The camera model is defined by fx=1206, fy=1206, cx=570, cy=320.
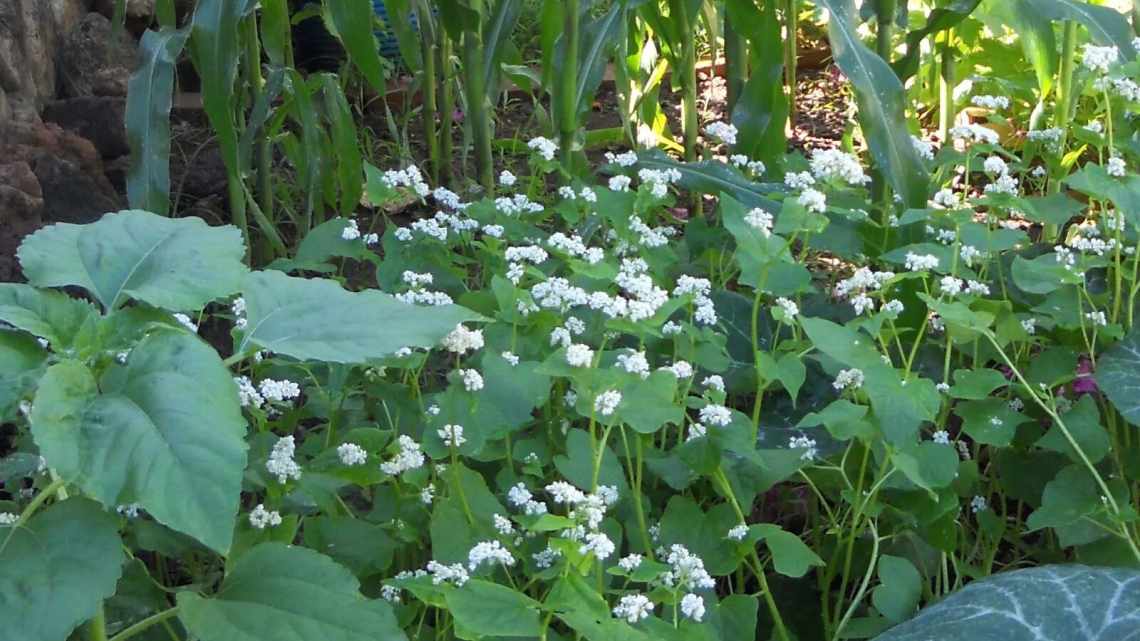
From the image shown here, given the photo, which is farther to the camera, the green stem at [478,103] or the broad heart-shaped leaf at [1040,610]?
the green stem at [478,103]

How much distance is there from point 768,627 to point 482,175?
122cm

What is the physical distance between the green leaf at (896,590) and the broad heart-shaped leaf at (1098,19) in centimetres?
120

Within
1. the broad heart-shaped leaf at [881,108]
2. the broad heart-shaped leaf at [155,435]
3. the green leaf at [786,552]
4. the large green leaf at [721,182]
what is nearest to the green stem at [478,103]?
the large green leaf at [721,182]

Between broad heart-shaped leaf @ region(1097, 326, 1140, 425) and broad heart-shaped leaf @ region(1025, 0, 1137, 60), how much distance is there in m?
0.71

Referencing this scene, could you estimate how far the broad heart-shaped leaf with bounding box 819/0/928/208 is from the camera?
1.96 m

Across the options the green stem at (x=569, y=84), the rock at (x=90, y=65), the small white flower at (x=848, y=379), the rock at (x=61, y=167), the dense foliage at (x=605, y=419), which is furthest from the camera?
the rock at (x=90, y=65)

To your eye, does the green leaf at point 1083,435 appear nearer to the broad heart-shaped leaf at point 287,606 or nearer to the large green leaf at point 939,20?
the large green leaf at point 939,20

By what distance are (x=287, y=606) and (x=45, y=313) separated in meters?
0.32

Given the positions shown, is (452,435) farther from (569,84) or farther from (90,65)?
(90,65)

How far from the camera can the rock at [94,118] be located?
273 cm

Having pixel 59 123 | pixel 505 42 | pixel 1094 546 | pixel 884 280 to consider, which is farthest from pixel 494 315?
pixel 59 123

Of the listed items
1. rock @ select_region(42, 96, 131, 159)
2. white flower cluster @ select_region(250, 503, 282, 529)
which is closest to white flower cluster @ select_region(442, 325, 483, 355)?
white flower cluster @ select_region(250, 503, 282, 529)

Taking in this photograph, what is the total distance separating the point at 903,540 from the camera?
1600mm

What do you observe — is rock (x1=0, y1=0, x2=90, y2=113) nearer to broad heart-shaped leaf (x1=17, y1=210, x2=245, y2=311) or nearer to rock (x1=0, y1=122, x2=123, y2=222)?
rock (x1=0, y1=122, x2=123, y2=222)
